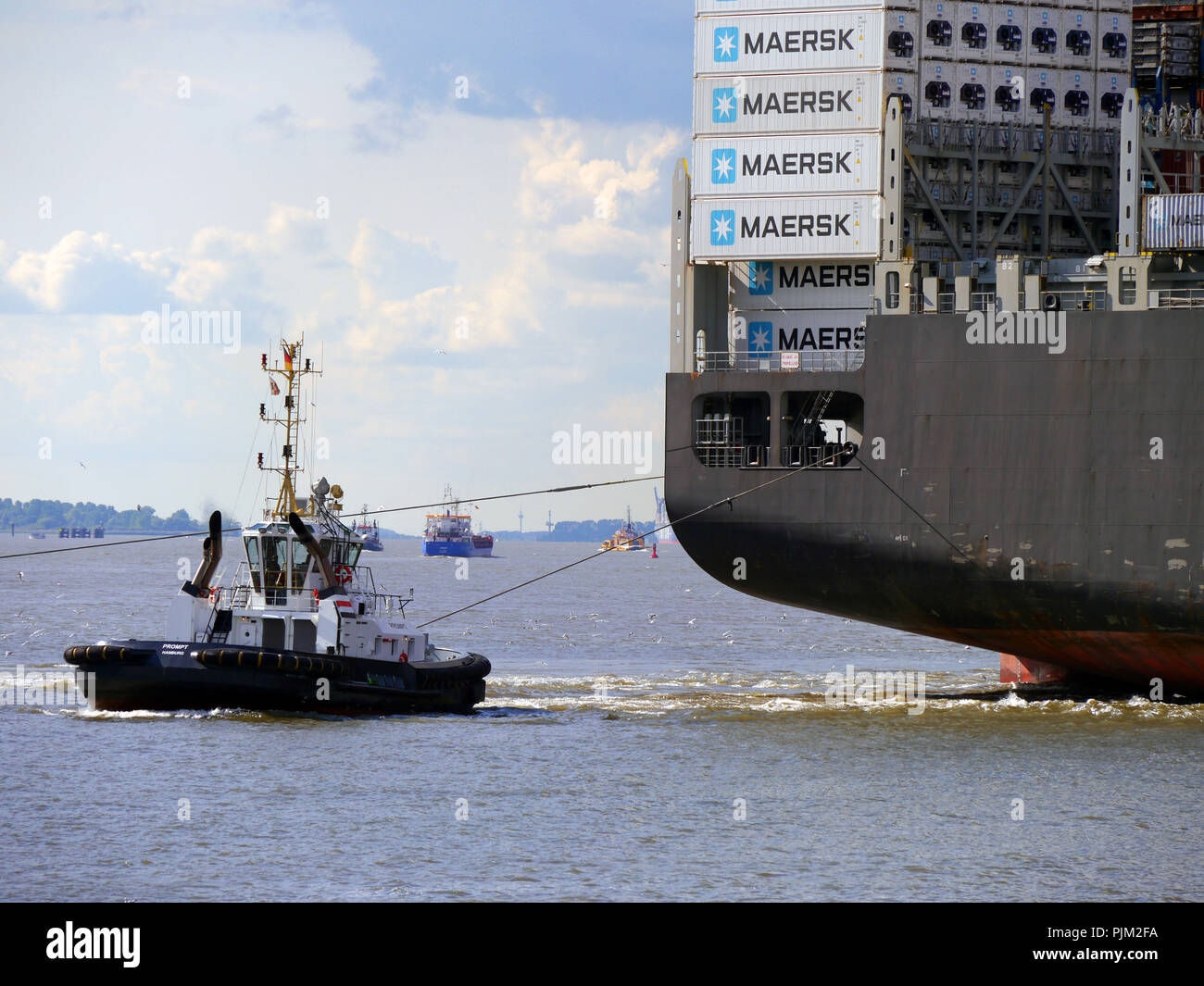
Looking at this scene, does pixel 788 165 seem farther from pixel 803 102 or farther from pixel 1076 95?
pixel 1076 95

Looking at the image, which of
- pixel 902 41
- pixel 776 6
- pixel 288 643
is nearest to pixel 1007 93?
pixel 902 41

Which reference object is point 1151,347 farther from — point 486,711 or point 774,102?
point 486,711

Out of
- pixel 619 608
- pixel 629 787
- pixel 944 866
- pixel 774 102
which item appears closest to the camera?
pixel 944 866

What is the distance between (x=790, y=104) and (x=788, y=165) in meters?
1.48

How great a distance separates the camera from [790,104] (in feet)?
113

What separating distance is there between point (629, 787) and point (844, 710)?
10.5 meters

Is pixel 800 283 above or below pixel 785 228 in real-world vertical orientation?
below

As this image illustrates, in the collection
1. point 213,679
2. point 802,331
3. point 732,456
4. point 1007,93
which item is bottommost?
point 213,679

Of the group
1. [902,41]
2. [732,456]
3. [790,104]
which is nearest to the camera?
[732,456]

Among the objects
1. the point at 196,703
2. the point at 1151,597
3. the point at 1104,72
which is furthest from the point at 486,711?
the point at 1104,72

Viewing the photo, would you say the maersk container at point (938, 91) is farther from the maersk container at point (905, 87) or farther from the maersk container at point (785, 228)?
the maersk container at point (785, 228)

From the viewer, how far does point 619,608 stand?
291 feet
